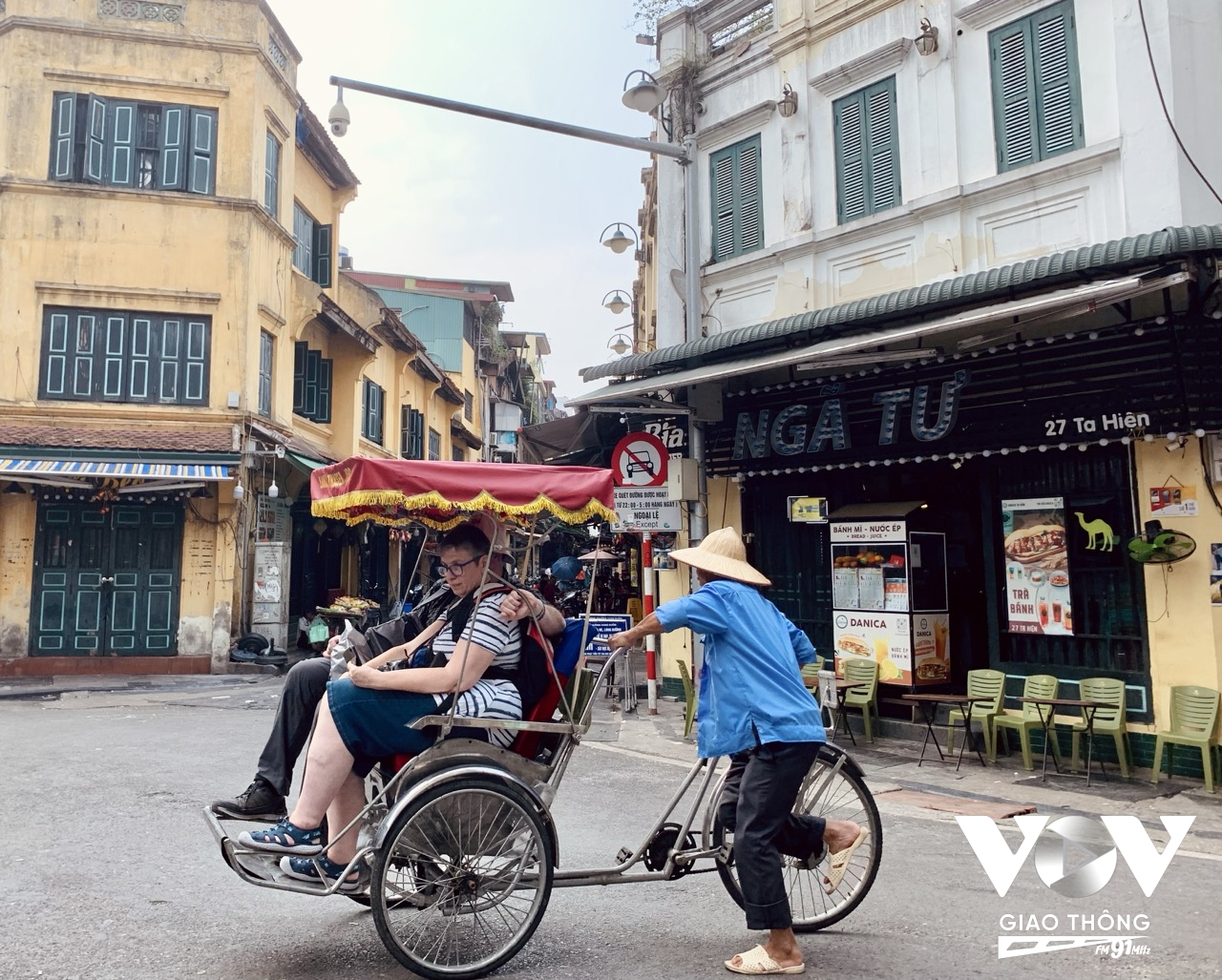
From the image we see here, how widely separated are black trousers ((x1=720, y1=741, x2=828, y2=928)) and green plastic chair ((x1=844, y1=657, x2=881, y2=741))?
20.6ft

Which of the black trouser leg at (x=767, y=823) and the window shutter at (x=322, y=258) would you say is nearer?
the black trouser leg at (x=767, y=823)

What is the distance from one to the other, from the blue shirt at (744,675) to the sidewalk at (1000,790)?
3715 millimetres

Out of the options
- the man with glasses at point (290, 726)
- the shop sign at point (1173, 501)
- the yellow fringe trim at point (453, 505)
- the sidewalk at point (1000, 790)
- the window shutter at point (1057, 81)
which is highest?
the window shutter at point (1057, 81)

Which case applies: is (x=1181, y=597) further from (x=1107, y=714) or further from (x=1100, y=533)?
(x=1107, y=714)

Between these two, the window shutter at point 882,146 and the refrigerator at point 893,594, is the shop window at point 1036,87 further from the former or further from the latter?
the refrigerator at point 893,594

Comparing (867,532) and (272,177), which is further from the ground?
(272,177)

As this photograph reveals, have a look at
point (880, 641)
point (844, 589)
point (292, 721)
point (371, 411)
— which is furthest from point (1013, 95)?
point (371, 411)

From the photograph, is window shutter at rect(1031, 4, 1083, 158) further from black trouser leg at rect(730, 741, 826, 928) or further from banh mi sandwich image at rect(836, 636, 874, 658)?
black trouser leg at rect(730, 741, 826, 928)

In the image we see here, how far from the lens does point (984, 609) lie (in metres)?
10.8

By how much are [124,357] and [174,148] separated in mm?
3755

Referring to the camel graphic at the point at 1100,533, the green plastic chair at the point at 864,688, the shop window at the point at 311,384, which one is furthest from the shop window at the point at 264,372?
the camel graphic at the point at 1100,533

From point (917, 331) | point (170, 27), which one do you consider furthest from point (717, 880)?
point (170, 27)

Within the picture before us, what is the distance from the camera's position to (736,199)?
12.7 m

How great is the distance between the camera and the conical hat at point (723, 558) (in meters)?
4.41
